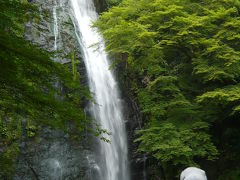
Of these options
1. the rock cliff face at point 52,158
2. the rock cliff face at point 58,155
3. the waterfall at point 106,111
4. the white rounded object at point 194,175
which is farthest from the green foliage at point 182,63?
the white rounded object at point 194,175

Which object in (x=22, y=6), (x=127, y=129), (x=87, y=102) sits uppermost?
(x=87, y=102)

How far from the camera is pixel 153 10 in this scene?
964 centimetres

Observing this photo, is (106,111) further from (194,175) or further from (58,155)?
(194,175)

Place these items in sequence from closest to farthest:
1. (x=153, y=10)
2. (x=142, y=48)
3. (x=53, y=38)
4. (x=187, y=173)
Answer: (x=187, y=173) → (x=142, y=48) → (x=153, y=10) → (x=53, y=38)

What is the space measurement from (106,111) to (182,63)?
3.52 m

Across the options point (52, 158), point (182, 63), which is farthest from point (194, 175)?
point (52, 158)

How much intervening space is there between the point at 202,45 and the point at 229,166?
4.48 metres

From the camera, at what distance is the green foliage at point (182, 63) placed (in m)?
7.98

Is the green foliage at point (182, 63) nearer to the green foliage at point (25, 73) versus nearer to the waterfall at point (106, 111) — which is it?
the waterfall at point (106, 111)

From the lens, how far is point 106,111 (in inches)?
450

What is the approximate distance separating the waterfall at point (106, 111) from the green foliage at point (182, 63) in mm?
1782

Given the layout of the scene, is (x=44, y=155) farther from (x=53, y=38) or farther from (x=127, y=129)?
(x=53, y=38)

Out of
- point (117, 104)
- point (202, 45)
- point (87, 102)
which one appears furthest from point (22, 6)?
point (117, 104)

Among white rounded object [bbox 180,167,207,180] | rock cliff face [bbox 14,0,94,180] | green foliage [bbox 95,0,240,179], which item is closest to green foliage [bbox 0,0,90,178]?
white rounded object [bbox 180,167,207,180]
